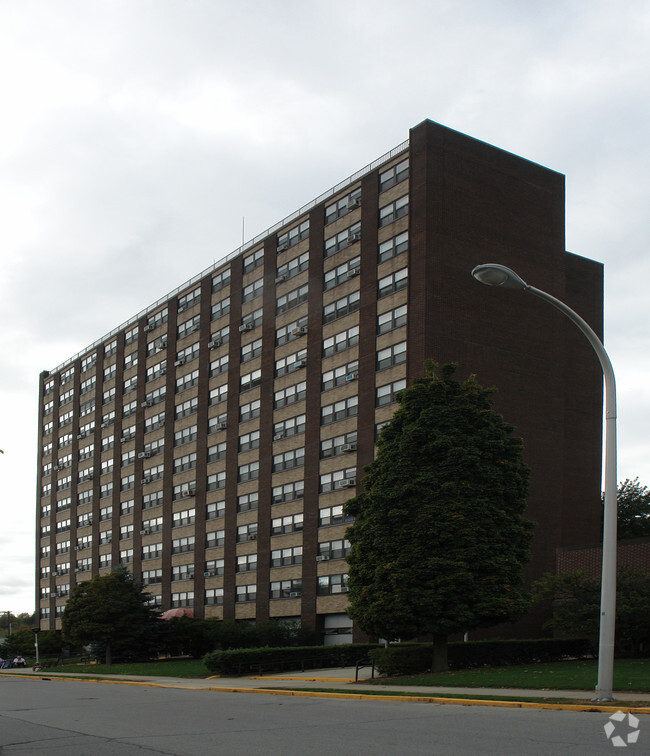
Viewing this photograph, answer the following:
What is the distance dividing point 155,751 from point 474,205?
159 feet

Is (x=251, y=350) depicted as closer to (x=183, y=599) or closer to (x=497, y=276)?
(x=183, y=599)

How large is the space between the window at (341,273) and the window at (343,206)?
3.73 m

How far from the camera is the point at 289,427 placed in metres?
62.9

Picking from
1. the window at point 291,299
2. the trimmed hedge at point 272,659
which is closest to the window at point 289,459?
the window at point 291,299

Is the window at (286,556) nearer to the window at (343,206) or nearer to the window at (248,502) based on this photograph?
the window at (248,502)

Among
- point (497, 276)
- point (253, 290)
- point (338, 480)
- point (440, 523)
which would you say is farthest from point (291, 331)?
point (497, 276)

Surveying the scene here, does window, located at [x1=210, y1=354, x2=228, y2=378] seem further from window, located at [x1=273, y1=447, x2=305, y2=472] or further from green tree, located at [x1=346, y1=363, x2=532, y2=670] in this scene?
green tree, located at [x1=346, y1=363, x2=532, y2=670]

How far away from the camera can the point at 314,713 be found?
17.3 m

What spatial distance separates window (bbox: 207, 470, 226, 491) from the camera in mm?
70000

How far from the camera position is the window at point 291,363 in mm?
62281

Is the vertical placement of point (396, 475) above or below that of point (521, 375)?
below

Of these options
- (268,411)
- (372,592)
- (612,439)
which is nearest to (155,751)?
(612,439)

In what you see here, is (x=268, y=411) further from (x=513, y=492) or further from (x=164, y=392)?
(x=513, y=492)

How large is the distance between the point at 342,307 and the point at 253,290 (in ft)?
40.6
